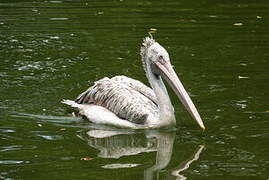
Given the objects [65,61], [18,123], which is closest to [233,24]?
[65,61]

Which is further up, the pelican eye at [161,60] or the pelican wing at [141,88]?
the pelican eye at [161,60]


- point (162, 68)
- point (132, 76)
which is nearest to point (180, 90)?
point (162, 68)

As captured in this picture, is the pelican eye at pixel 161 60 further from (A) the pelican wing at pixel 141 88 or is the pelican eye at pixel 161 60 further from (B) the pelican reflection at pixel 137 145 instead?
(B) the pelican reflection at pixel 137 145

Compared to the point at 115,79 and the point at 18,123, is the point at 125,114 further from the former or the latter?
the point at 18,123

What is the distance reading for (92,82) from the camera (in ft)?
36.7

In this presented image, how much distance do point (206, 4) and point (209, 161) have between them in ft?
29.7

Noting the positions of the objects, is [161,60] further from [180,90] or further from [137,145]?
[137,145]

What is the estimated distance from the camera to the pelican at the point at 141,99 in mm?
9203

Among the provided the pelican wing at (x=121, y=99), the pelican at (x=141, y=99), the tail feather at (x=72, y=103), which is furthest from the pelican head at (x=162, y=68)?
the tail feather at (x=72, y=103)

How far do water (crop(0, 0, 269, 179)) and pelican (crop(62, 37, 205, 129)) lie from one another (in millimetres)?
159

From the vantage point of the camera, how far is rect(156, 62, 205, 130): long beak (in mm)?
8946

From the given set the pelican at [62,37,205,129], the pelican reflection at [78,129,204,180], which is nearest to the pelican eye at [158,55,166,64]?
the pelican at [62,37,205,129]

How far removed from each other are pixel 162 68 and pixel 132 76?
7.30 feet

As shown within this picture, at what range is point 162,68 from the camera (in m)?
9.27
